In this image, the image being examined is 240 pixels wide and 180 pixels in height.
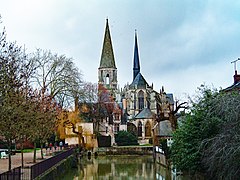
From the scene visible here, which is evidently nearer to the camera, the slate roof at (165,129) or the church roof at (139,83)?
the slate roof at (165,129)

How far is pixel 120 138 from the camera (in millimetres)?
64062

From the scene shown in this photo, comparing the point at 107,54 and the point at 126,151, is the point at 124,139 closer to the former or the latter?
the point at 126,151

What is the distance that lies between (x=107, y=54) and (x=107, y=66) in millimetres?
3040

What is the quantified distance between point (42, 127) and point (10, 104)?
1104 cm

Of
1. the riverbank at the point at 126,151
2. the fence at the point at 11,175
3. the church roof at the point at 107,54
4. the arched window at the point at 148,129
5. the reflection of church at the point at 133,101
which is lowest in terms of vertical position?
the riverbank at the point at 126,151

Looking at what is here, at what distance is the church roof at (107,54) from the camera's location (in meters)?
100

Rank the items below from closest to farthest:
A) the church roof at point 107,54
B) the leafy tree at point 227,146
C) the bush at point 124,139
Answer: the leafy tree at point 227,146, the bush at point 124,139, the church roof at point 107,54

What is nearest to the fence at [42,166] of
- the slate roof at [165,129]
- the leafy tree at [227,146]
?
the leafy tree at [227,146]

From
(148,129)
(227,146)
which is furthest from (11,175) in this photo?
(148,129)

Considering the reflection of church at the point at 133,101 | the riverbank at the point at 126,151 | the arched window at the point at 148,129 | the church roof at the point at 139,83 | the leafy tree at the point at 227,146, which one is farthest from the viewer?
the church roof at the point at 139,83

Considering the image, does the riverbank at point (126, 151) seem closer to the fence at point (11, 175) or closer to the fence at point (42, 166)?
the fence at point (42, 166)

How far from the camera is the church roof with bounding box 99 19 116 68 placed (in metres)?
100

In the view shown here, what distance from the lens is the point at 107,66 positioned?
103062 mm

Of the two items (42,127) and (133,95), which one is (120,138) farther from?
(42,127)
